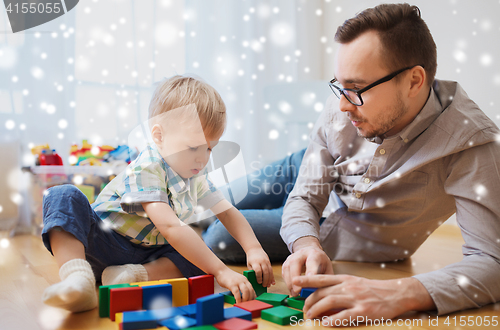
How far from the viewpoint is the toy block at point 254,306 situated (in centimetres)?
75

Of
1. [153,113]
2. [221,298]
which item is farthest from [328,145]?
[221,298]

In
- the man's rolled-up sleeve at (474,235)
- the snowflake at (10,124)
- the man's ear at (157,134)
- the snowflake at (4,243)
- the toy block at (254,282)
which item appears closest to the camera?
the man's rolled-up sleeve at (474,235)

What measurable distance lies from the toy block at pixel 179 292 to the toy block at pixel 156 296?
3 cm

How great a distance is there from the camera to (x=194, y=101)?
0.94 m

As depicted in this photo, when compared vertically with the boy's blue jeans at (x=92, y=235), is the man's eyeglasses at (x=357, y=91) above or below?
above

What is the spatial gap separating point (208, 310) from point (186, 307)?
9 cm

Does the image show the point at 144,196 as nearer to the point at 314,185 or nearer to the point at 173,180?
the point at 173,180

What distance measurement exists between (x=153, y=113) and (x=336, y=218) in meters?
0.66

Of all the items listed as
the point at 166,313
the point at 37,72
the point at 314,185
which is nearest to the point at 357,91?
the point at 314,185

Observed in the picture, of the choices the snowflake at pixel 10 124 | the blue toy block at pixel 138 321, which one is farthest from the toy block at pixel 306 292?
the snowflake at pixel 10 124

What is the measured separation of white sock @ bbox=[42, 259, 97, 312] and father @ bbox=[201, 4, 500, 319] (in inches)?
16.0

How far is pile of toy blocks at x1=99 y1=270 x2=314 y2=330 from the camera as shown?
0.66m

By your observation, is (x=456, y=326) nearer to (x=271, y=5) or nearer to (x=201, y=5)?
(x=201, y=5)

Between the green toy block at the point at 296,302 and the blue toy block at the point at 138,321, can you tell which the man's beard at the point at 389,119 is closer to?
the green toy block at the point at 296,302
